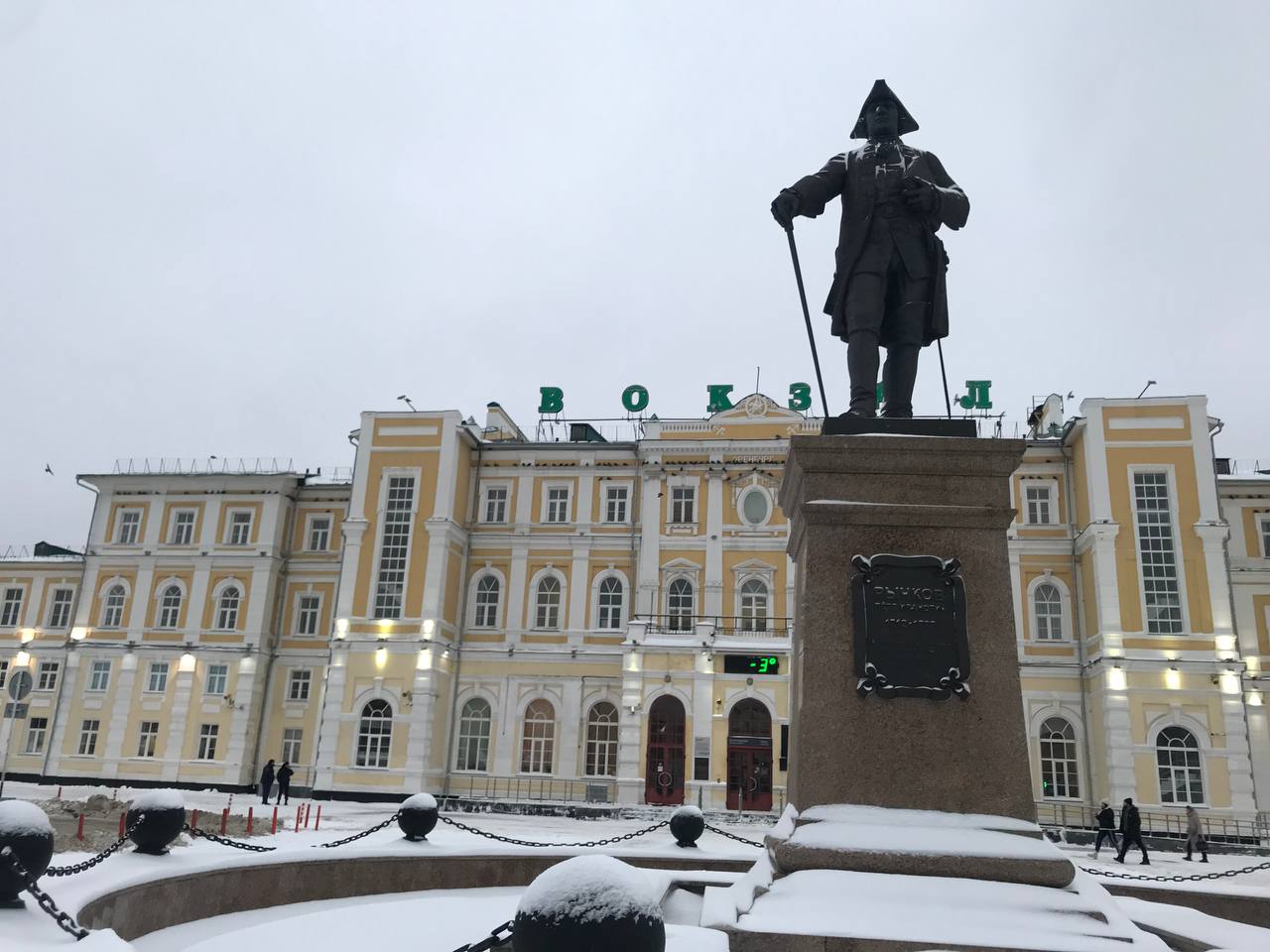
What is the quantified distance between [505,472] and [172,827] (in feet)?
106

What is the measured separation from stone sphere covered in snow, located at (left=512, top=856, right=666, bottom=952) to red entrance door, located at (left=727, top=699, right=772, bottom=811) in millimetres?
29180

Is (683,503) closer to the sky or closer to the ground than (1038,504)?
closer to the ground

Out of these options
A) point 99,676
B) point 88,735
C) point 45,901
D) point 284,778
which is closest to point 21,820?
point 45,901

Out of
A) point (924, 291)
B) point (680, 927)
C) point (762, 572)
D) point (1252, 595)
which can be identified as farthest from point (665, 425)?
point (680, 927)

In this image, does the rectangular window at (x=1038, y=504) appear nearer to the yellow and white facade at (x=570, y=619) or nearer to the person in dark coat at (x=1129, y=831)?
the yellow and white facade at (x=570, y=619)

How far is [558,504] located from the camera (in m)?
38.1

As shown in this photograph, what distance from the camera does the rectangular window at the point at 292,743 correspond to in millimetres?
38250

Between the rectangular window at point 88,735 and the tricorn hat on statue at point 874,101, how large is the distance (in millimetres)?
40688

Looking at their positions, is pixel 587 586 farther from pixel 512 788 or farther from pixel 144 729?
pixel 144 729

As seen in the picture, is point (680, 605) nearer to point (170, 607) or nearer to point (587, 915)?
point (170, 607)

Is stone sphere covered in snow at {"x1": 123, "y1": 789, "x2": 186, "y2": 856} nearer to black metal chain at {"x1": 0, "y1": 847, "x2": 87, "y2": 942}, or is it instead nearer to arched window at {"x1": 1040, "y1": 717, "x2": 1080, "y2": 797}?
black metal chain at {"x1": 0, "y1": 847, "x2": 87, "y2": 942}

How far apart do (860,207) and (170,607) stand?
39619 millimetres

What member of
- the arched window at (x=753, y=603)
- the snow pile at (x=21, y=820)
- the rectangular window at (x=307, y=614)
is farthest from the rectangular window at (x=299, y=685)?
the snow pile at (x=21, y=820)

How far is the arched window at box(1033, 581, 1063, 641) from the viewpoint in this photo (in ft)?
111
